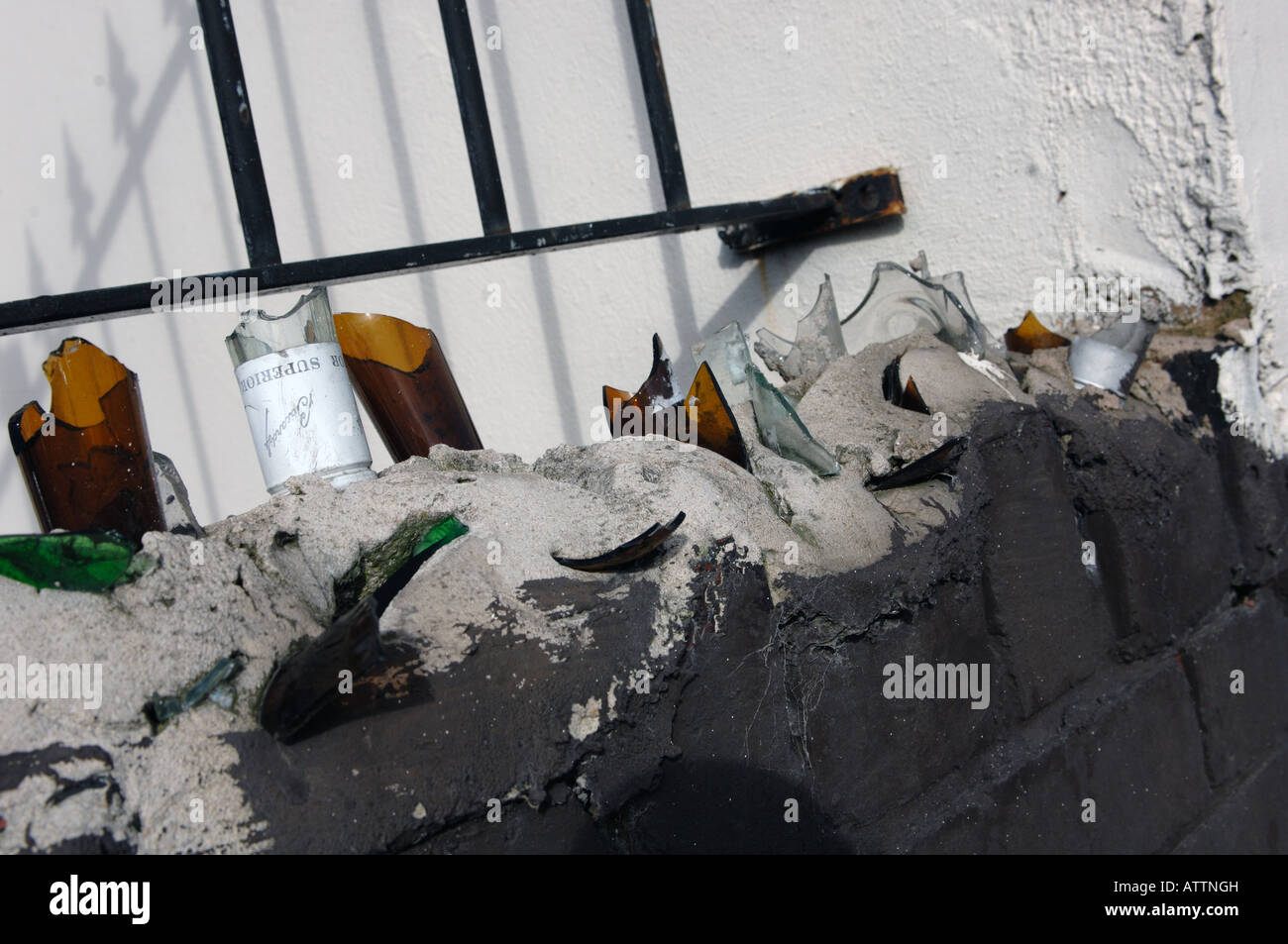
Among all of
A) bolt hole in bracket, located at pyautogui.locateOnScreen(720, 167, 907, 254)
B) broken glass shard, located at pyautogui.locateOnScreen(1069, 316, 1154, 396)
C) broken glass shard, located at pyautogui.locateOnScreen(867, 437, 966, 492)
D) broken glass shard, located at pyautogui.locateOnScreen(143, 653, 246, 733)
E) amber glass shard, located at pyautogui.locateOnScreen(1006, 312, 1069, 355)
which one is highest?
bolt hole in bracket, located at pyautogui.locateOnScreen(720, 167, 907, 254)

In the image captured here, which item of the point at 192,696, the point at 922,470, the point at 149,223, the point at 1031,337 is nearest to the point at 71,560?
A: the point at 192,696

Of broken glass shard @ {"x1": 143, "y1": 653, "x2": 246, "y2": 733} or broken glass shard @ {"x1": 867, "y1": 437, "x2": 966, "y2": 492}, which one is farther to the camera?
broken glass shard @ {"x1": 867, "y1": 437, "x2": 966, "y2": 492}

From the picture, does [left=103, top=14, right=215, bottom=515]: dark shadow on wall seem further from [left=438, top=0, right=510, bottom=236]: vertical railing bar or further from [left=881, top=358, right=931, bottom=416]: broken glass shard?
[left=881, top=358, right=931, bottom=416]: broken glass shard

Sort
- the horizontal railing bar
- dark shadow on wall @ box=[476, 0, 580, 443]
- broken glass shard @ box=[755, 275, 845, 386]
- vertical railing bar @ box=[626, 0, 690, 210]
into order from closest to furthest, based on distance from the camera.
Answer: the horizontal railing bar → vertical railing bar @ box=[626, 0, 690, 210] → broken glass shard @ box=[755, 275, 845, 386] → dark shadow on wall @ box=[476, 0, 580, 443]

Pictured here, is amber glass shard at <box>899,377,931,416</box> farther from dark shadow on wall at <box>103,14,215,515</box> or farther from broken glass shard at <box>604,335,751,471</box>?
dark shadow on wall at <box>103,14,215,515</box>

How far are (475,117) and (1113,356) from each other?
1.13m

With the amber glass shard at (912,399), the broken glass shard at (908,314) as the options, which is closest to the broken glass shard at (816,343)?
the broken glass shard at (908,314)

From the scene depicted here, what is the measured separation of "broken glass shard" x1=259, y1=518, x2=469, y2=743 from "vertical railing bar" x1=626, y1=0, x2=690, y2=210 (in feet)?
3.28

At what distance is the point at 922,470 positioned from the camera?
135 centimetres

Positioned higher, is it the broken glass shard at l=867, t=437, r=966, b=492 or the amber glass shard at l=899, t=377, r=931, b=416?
the amber glass shard at l=899, t=377, r=931, b=416

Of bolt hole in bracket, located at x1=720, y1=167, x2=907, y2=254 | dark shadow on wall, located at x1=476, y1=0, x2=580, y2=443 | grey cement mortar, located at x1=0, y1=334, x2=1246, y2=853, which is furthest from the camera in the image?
dark shadow on wall, located at x1=476, y1=0, x2=580, y2=443

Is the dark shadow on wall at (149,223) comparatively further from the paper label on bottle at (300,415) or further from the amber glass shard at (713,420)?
the amber glass shard at (713,420)

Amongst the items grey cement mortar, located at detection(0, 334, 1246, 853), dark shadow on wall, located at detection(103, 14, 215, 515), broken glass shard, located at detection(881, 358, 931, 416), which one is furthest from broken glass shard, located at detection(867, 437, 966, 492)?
dark shadow on wall, located at detection(103, 14, 215, 515)

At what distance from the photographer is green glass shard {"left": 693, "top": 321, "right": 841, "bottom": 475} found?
1287 millimetres
